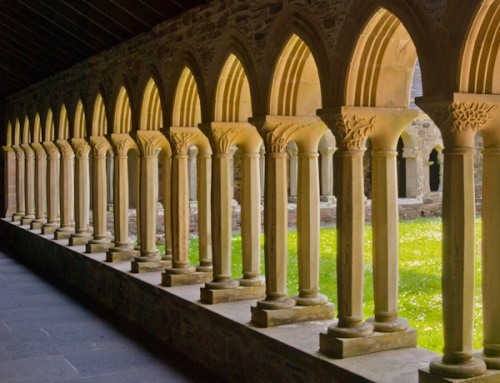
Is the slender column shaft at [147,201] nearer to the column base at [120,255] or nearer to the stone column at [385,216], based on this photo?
the column base at [120,255]

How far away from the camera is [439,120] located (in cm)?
390

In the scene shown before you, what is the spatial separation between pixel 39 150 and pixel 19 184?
1908 mm

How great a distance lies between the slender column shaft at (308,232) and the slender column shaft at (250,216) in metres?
0.76

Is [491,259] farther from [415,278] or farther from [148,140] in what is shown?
[415,278]

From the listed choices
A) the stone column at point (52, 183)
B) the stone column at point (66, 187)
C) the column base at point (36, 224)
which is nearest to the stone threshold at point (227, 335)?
the stone column at point (66, 187)

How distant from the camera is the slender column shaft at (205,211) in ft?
23.5

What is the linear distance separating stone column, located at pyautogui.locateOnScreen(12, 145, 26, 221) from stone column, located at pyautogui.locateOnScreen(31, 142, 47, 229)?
1.12m

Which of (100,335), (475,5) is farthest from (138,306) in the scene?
(475,5)

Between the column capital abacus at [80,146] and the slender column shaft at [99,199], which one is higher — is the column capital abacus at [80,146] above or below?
above

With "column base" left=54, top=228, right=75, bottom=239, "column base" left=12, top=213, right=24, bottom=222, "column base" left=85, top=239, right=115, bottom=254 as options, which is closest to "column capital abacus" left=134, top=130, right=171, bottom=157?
"column base" left=85, top=239, right=115, bottom=254

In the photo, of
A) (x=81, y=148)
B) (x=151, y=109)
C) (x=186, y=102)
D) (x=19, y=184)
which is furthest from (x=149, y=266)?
(x=19, y=184)

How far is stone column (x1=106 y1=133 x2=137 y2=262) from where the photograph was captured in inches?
347

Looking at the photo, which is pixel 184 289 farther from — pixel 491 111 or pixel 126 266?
pixel 491 111

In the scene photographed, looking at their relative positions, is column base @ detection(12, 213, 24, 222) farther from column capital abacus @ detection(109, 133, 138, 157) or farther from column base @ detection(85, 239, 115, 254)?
column capital abacus @ detection(109, 133, 138, 157)
